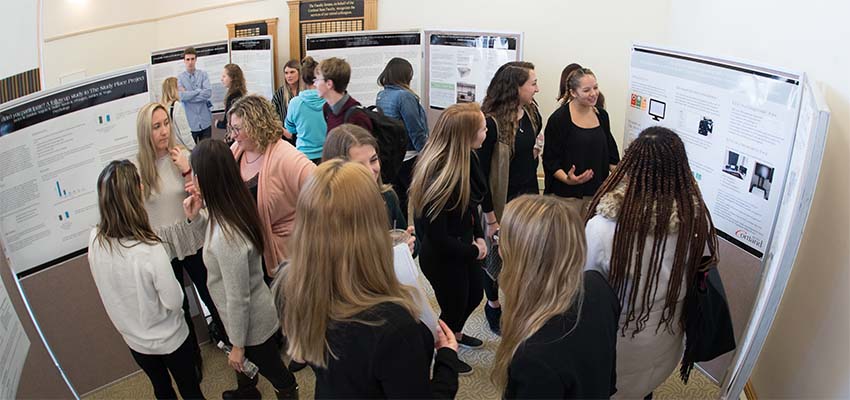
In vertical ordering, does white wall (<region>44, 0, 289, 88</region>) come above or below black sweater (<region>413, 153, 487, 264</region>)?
above

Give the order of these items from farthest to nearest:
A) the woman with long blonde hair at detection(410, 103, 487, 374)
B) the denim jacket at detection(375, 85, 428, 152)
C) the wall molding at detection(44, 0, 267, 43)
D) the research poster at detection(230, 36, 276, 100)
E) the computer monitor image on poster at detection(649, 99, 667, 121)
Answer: the research poster at detection(230, 36, 276, 100) → the denim jacket at detection(375, 85, 428, 152) → the wall molding at detection(44, 0, 267, 43) → the computer monitor image on poster at detection(649, 99, 667, 121) → the woman with long blonde hair at detection(410, 103, 487, 374)

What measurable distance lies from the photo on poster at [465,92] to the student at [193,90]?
2.75 metres

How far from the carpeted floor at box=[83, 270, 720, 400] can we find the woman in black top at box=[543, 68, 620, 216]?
1.12 meters

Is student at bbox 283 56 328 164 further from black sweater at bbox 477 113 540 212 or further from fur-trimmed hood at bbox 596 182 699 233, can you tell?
fur-trimmed hood at bbox 596 182 699 233

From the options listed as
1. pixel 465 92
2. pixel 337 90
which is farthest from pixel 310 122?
pixel 465 92

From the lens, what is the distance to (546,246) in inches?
57.9

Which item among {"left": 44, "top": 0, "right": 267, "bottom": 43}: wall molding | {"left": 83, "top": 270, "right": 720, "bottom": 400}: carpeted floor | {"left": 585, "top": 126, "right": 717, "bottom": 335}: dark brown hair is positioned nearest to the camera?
{"left": 585, "top": 126, "right": 717, "bottom": 335}: dark brown hair

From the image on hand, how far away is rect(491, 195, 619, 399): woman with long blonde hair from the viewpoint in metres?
1.36

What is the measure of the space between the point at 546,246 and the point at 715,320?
2.84 feet

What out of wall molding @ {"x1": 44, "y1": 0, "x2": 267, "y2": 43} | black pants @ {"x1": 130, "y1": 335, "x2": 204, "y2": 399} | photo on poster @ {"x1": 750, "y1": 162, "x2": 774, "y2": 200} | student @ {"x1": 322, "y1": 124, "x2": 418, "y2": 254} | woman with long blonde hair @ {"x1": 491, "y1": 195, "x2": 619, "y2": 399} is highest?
wall molding @ {"x1": 44, "y1": 0, "x2": 267, "y2": 43}

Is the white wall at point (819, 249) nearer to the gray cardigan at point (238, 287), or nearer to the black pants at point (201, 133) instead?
the gray cardigan at point (238, 287)

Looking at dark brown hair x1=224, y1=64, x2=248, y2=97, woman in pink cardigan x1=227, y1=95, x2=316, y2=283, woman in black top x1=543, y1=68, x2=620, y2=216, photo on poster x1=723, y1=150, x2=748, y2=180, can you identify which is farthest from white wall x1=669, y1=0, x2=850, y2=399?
dark brown hair x1=224, y1=64, x2=248, y2=97

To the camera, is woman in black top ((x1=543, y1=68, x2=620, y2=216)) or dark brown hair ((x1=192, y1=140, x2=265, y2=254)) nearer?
dark brown hair ((x1=192, y1=140, x2=265, y2=254))

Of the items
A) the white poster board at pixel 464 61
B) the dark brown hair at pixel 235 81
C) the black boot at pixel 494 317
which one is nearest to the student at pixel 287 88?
the dark brown hair at pixel 235 81
